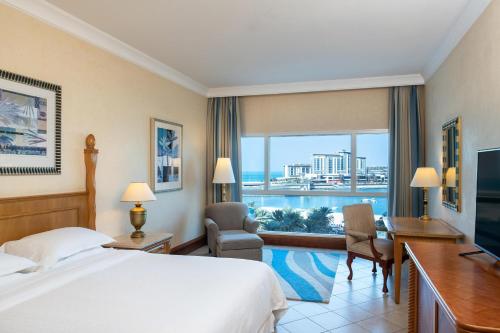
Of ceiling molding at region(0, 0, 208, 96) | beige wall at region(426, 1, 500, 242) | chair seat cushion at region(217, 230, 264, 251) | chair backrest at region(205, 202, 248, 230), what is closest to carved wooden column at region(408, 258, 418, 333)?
beige wall at region(426, 1, 500, 242)

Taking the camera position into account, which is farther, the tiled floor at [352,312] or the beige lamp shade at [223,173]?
the beige lamp shade at [223,173]

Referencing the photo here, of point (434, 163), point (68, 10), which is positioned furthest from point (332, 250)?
point (68, 10)

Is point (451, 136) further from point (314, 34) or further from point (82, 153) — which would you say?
point (82, 153)

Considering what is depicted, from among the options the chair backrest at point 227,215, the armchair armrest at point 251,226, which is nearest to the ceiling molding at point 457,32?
the armchair armrest at point 251,226

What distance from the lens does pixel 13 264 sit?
2123mm

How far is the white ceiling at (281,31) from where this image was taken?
9.45 ft

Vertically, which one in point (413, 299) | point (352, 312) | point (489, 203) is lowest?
point (352, 312)

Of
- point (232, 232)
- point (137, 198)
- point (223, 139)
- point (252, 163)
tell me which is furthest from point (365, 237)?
point (223, 139)

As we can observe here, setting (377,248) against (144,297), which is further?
(377,248)

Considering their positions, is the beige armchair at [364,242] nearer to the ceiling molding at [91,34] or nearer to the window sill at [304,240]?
the window sill at [304,240]

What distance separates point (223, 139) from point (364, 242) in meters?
2.93

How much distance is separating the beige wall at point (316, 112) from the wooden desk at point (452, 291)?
10.6ft

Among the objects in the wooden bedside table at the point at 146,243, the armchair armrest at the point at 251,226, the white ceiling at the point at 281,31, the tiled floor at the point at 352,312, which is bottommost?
the tiled floor at the point at 352,312

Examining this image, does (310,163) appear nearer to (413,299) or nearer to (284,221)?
(284,221)
